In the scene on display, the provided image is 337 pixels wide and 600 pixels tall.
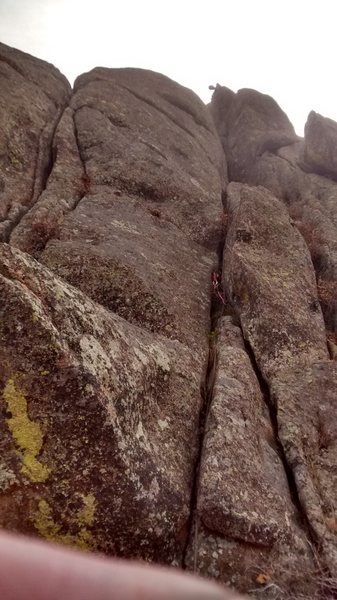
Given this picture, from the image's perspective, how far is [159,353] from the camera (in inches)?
436

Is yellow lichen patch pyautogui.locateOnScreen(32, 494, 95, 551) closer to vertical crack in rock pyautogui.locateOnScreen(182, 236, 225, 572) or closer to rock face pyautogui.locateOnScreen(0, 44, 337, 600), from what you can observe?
rock face pyautogui.locateOnScreen(0, 44, 337, 600)

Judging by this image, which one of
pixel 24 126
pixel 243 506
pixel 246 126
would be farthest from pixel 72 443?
pixel 246 126

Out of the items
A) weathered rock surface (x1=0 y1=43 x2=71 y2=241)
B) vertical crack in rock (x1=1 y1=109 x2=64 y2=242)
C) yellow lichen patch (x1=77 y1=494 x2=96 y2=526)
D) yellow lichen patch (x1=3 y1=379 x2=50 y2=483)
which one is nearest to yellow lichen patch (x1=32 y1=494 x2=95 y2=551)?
yellow lichen patch (x1=77 y1=494 x2=96 y2=526)

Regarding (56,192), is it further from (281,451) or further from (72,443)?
(281,451)

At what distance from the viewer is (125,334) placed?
10.3 meters

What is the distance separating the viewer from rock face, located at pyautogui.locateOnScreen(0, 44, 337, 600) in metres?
7.35

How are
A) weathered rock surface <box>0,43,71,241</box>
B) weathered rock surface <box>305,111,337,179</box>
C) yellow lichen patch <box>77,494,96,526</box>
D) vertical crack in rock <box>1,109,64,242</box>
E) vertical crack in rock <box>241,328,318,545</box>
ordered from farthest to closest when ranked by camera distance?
weathered rock surface <box>305,111,337,179</box> → weathered rock surface <box>0,43,71,241</box> → vertical crack in rock <box>1,109,64,242</box> → vertical crack in rock <box>241,328,318,545</box> → yellow lichen patch <box>77,494,96,526</box>

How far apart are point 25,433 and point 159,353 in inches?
184

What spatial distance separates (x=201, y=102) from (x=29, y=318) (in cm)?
3541

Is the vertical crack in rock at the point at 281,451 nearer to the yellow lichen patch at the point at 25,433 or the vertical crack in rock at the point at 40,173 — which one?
the yellow lichen patch at the point at 25,433

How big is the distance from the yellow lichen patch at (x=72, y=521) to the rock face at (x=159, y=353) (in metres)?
0.03

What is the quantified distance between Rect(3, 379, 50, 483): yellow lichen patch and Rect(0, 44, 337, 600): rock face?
2cm

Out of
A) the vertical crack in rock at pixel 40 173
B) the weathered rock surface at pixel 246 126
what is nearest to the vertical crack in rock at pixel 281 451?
the vertical crack in rock at pixel 40 173

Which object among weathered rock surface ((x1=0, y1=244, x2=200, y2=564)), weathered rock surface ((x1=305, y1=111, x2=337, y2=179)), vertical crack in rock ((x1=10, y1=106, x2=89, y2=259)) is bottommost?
weathered rock surface ((x1=0, y1=244, x2=200, y2=564))
